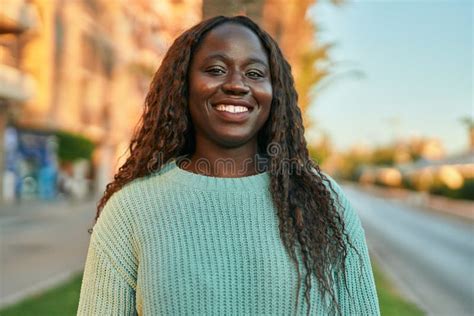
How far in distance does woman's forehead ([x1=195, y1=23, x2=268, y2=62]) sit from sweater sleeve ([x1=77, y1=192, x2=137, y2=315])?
1.45 feet

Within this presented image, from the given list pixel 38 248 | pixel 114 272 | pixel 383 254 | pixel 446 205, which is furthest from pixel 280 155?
pixel 446 205

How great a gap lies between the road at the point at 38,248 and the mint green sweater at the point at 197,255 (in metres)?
5.98

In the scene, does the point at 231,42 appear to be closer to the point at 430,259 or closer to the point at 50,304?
the point at 50,304

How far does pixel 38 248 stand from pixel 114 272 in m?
12.2

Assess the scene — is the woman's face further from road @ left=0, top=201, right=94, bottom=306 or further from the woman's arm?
road @ left=0, top=201, right=94, bottom=306

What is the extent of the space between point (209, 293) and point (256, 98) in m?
0.48

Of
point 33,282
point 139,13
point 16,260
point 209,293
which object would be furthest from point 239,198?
point 139,13

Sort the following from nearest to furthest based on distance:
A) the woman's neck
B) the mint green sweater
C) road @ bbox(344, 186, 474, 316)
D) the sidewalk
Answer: the mint green sweater → the woman's neck → road @ bbox(344, 186, 474, 316) → the sidewalk

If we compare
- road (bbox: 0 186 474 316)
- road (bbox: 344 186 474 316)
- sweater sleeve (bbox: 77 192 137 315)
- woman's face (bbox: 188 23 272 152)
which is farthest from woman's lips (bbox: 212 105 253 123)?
road (bbox: 344 186 474 316)

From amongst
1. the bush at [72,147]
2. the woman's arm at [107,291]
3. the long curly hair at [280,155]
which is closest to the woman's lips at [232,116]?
the long curly hair at [280,155]

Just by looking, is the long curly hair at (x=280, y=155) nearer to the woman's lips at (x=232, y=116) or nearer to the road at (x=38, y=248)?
the woman's lips at (x=232, y=116)

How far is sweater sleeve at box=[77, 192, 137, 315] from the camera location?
5.18ft

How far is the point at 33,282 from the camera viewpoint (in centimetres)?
881

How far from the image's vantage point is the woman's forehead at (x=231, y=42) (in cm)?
160
